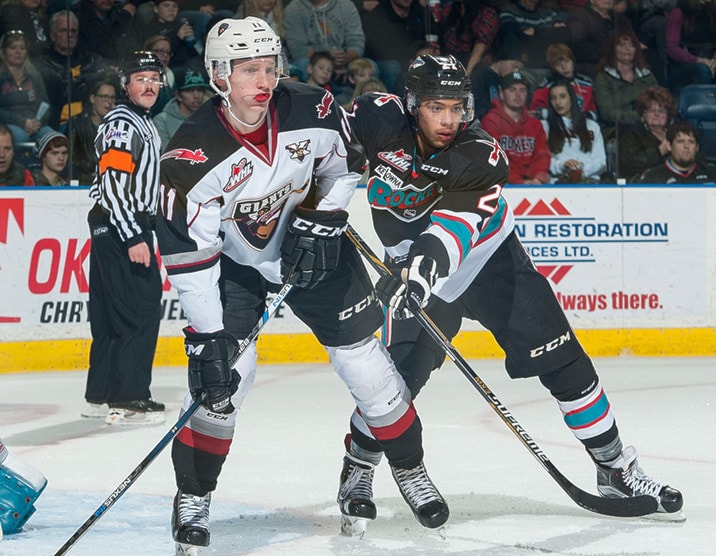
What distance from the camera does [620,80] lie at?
7230 mm

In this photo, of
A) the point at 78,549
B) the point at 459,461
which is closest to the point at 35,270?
the point at 459,461

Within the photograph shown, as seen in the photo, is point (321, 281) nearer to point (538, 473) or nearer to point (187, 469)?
point (187, 469)

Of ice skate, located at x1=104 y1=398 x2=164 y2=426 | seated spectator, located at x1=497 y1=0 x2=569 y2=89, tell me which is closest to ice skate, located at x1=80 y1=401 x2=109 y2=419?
ice skate, located at x1=104 y1=398 x2=164 y2=426

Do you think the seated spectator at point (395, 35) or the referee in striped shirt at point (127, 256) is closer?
the referee in striped shirt at point (127, 256)

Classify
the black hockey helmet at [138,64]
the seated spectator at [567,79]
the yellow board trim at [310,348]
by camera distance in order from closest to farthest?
1. the black hockey helmet at [138,64]
2. the yellow board trim at [310,348]
3. the seated spectator at [567,79]

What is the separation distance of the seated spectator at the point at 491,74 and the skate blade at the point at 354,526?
4126mm

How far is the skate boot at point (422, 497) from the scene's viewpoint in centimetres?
317

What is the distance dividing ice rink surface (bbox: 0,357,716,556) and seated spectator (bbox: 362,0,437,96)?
188 centimetres

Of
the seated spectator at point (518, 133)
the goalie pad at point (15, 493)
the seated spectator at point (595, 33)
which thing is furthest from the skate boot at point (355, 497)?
the seated spectator at point (595, 33)

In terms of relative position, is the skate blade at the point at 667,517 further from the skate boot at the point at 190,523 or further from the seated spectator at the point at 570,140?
the seated spectator at the point at 570,140

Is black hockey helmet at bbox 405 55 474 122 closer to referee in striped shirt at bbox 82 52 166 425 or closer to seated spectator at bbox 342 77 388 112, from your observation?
referee in striped shirt at bbox 82 52 166 425

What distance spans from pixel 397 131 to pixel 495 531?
3.29 ft

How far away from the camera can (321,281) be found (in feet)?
10.4

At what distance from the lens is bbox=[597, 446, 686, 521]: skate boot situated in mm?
3305
